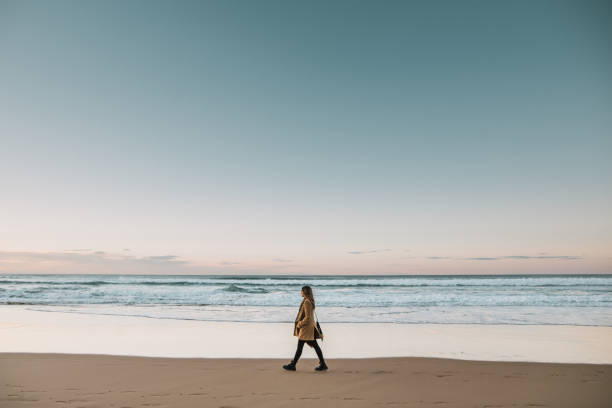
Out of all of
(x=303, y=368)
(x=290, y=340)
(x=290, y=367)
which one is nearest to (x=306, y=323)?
(x=290, y=367)

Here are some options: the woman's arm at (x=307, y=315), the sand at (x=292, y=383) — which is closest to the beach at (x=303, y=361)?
the sand at (x=292, y=383)

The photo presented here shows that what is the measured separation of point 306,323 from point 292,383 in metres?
0.99

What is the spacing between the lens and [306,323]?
6562 mm

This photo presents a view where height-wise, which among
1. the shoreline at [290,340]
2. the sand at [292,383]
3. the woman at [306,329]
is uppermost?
the woman at [306,329]

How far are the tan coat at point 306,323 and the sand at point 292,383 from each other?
0.63m

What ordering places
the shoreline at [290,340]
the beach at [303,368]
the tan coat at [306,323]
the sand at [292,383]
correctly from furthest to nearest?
the shoreline at [290,340], the tan coat at [306,323], the beach at [303,368], the sand at [292,383]

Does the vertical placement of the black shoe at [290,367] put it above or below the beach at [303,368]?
above

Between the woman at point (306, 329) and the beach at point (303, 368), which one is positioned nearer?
the beach at point (303, 368)

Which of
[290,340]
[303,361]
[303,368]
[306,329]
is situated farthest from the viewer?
[290,340]

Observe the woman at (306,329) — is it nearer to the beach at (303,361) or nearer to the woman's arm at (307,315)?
the woman's arm at (307,315)

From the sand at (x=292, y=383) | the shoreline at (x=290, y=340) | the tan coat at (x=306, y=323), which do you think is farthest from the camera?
the shoreline at (x=290, y=340)

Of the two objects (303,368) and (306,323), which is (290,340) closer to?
(303,368)

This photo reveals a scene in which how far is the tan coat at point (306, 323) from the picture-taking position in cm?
653

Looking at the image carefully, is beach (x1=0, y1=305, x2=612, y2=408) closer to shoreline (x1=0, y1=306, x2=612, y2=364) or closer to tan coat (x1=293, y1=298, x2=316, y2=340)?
shoreline (x1=0, y1=306, x2=612, y2=364)
